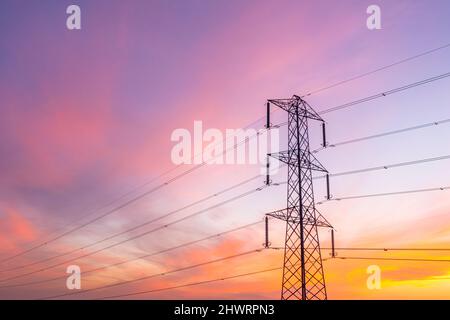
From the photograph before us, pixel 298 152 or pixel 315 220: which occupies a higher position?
pixel 298 152
